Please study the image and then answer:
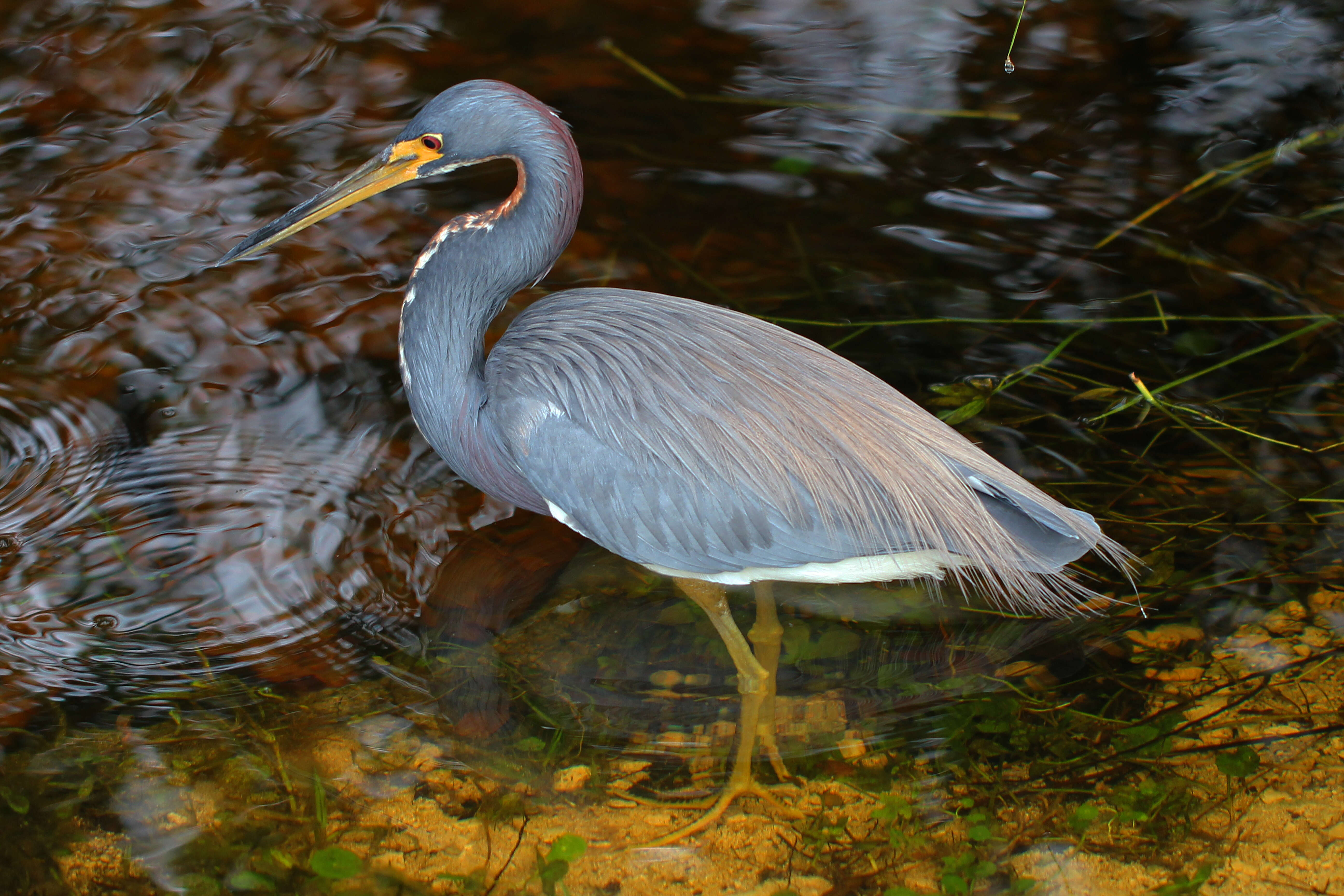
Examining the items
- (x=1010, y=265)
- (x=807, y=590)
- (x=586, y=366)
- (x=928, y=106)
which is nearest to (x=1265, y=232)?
(x=1010, y=265)

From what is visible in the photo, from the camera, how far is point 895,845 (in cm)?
276

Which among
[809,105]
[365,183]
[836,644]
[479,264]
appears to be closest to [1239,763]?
[836,644]

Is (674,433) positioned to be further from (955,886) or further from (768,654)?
(955,886)

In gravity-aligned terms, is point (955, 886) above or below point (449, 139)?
below

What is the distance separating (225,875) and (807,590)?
1815 millimetres

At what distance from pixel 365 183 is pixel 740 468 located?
1.30 meters

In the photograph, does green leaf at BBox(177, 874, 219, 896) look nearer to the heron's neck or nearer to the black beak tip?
the heron's neck

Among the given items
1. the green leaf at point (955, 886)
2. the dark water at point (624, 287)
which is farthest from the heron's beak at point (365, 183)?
the green leaf at point (955, 886)

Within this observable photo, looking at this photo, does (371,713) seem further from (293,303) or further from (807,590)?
(293,303)

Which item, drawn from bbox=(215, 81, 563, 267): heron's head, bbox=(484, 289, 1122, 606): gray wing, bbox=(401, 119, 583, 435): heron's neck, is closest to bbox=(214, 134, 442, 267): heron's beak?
bbox=(215, 81, 563, 267): heron's head

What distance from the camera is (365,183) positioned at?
120 inches

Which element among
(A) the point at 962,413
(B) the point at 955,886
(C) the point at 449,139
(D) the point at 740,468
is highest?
(C) the point at 449,139

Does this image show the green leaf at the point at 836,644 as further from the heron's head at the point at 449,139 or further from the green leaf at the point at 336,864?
the heron's head at the point at 449,139

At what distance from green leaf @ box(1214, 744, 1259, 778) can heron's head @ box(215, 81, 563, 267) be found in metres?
2.41
